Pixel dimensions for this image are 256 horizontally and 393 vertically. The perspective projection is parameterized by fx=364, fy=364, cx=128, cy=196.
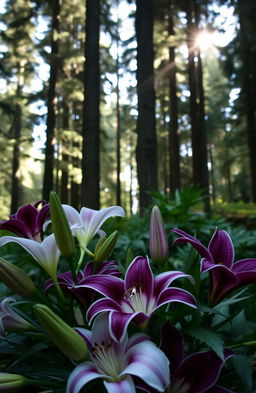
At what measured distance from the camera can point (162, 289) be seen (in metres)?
0.86

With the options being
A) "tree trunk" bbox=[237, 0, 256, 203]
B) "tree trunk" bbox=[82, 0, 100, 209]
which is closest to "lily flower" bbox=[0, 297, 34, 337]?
"tree trunk" bbox=[82, 0, 100, 209]

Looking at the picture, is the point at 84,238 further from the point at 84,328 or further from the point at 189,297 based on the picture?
the point at 189,297

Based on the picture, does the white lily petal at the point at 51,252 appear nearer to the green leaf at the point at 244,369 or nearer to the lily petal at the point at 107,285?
the lily petal at the point at 107,285

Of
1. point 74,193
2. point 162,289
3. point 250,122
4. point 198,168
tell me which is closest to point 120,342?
point 162,289

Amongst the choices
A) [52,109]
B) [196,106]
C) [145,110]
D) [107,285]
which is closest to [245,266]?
[107,285]

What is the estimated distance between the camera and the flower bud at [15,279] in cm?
91

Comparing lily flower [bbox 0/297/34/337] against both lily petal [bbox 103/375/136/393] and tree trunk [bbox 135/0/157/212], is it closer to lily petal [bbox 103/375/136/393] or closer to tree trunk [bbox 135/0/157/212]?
lily petal [bbox 103/375/136/393]

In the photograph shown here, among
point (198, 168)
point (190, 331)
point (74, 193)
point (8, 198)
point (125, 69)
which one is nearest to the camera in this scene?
Answer: point (190, 331)

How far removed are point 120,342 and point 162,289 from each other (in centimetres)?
18

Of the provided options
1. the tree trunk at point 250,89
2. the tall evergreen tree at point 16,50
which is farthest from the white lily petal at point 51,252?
the tree trunk at point 250,89

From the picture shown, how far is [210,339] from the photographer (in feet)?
2.57

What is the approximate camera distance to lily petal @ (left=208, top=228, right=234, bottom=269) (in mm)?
989

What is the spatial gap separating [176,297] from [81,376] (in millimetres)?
252

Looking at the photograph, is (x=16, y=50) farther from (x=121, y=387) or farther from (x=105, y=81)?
(x=121, y=387)
